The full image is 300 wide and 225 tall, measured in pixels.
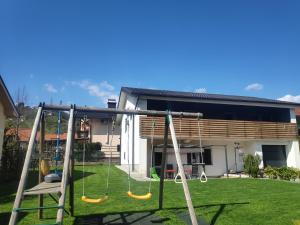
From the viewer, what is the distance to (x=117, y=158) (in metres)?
35.5

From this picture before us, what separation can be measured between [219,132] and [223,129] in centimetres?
43

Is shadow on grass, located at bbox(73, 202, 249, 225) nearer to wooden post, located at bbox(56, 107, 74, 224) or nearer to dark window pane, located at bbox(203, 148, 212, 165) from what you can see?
wooden post, located at bbox(56, 107, 74, 224)

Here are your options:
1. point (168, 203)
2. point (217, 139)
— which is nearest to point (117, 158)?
point (217, 139)

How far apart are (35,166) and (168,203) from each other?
1568 centimetres

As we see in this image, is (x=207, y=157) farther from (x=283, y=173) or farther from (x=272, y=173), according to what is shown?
(x=283, y=173)

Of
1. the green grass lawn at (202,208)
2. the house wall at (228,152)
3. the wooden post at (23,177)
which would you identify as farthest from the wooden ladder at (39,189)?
the house wall at (228,152)

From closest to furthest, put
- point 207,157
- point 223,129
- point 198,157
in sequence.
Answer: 1. point 223,129
2. point 198,157
3. point 207,157

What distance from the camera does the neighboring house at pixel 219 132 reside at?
20.0m

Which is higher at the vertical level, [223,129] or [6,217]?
[223,129]

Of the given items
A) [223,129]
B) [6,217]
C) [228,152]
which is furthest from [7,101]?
[228,152]

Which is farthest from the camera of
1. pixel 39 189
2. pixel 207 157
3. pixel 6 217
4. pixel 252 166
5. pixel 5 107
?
pixel 207 157

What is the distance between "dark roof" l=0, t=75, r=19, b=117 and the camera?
45.1ft

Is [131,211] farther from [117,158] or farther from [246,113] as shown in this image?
[117,158]

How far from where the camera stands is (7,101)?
15.2 meters
